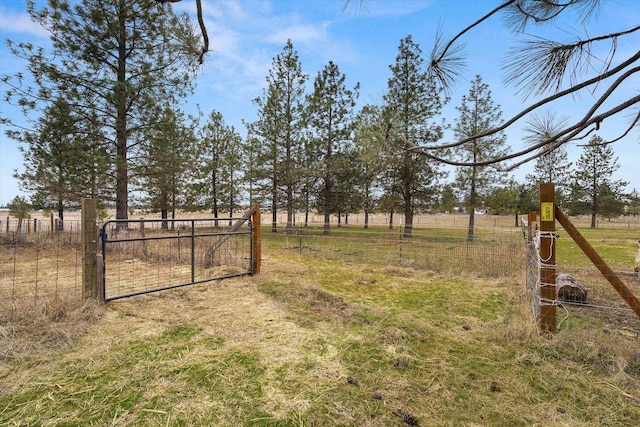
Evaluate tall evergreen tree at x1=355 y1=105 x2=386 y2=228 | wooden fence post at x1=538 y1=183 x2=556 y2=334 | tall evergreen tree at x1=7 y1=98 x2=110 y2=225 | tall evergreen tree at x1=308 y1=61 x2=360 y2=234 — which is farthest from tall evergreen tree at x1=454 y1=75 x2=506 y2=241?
tall evergreen tree at x1=7 y1=98 x2=110 y2=225

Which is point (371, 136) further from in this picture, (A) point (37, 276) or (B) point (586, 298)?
(A) point (37, 276)

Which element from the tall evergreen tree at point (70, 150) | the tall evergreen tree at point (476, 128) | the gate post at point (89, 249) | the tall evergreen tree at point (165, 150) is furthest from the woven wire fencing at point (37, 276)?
the tall evergreen tree at point (476, 128)

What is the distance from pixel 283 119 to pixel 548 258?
1425cm

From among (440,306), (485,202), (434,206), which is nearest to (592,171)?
(485,202)

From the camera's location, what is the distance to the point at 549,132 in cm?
225

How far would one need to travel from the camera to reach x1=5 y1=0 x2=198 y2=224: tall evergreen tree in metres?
8.32

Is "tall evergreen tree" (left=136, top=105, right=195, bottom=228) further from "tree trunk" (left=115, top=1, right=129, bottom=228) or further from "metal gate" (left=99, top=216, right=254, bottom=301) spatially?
"metal gate" (left=99, top=216, right=254, bottom=301)

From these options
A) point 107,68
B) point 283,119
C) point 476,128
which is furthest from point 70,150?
point 476,128

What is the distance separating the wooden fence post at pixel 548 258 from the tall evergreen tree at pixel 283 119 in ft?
42.6

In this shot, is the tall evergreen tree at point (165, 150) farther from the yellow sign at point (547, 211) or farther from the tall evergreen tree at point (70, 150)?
the yellow sign at point (547, 211)

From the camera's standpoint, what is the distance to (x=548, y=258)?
2904mm

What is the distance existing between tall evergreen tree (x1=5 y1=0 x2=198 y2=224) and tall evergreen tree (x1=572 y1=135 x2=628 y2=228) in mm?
34137

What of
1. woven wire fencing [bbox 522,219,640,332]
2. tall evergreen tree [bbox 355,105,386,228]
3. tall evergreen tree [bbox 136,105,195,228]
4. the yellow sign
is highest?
tall evergreen tree [bbox 136,105,195,228]

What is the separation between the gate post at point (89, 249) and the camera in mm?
3617
